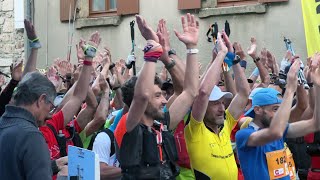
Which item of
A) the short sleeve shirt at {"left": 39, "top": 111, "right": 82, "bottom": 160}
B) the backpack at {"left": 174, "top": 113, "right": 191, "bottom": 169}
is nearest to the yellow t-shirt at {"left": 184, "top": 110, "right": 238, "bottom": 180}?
the backpack at {"left": 174, "top": 113, "right": 191, "bottom": 169}

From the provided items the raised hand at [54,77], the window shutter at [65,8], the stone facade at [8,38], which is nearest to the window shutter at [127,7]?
the window shutter at [65,8]

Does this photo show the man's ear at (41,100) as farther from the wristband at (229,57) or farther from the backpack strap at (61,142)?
the wristband at (229,57)

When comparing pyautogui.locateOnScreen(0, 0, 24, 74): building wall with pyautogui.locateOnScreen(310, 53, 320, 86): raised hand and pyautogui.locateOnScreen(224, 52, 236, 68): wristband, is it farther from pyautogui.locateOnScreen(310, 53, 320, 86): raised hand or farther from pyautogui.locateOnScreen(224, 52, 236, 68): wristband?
pyautogui.locateOnScreen(310, 53, 320, 86): raised hand

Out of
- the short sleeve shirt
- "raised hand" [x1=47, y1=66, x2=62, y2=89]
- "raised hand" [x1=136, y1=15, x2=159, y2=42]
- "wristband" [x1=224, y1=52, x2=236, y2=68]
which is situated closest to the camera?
"raised hand" [x1=136, y1=15, x2=159, y2=42]

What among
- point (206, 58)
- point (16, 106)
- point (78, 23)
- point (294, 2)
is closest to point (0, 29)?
point (78, 23)

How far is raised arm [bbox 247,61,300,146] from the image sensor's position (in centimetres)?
519

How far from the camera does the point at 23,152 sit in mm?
3861

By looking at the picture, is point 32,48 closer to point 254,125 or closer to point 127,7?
point 254,125

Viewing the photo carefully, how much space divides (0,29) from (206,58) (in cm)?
529

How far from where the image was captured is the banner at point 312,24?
364 inches

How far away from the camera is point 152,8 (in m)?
12.8

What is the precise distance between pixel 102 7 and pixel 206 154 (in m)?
8.72

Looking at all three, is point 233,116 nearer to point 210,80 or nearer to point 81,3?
point 210,80

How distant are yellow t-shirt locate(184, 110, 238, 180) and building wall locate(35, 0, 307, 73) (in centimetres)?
570
